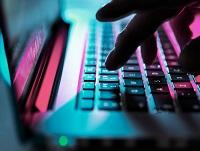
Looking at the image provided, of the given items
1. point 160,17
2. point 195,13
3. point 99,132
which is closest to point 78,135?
point 99,132

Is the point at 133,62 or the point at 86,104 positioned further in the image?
the point at 133,62

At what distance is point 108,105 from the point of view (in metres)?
0.39

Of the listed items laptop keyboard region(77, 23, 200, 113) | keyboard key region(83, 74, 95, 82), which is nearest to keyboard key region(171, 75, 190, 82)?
laptop keyboard region(77, 23, 200, 113)

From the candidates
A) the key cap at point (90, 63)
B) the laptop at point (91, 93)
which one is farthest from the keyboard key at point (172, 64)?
the key cap at point (90, 63)

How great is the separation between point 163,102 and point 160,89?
0.03 meters

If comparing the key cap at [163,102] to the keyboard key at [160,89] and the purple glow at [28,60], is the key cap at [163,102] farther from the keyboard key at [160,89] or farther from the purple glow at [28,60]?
the purple glow at [28,60]

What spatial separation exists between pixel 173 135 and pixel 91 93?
12 centimetres

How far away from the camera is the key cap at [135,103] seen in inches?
15.2

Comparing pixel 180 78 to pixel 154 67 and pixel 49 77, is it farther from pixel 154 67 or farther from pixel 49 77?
pixel 49 77

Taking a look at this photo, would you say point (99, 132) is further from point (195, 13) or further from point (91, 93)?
point (195, 13)

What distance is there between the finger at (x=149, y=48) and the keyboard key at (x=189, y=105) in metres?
0.07

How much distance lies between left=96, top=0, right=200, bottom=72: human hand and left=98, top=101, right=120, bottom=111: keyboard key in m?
0.04

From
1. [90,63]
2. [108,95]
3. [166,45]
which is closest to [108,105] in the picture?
[108,95]

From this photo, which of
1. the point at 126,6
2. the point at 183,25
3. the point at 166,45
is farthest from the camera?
the point at 166,45
